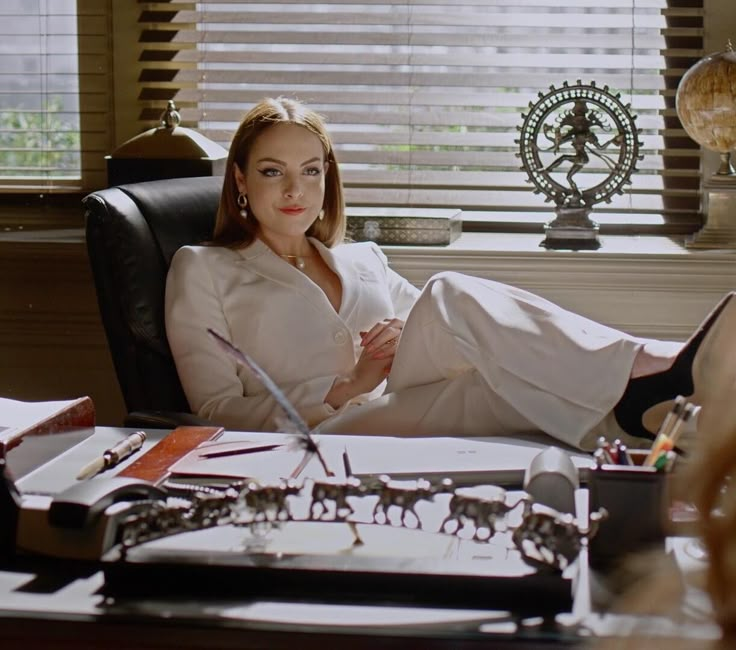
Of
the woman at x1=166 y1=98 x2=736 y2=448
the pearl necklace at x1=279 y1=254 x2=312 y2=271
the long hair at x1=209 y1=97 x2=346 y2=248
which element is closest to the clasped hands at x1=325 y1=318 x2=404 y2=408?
the woman at x1=166 y1=98 x2=736 y2=448

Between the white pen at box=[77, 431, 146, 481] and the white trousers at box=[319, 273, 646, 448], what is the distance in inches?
A: 25.4

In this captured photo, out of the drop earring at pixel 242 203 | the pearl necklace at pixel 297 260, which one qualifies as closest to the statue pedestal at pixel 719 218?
the pearl necklace at pixel 297 260

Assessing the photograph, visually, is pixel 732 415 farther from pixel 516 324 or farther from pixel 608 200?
pixel 608 200

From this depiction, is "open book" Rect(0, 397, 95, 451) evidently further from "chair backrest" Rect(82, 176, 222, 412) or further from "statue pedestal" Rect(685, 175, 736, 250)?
"statue pedestal" Rect(685, 175, 736, 250)

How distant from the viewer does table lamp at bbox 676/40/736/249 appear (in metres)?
2.85

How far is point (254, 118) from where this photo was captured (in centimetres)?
257

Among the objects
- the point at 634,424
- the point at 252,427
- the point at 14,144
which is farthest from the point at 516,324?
the point at 14,144

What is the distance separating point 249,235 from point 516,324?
27.5 inches

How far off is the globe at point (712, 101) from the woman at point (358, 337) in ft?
2.82

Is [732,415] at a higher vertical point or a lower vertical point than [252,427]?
higher

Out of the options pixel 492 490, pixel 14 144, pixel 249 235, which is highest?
pixel 14 144

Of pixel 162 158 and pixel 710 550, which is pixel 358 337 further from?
pixel 710 550

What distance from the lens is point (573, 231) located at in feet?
10.2

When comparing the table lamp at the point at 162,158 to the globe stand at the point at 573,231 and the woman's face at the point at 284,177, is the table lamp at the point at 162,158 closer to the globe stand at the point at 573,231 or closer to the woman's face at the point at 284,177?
the woman's face at the point at 284,177
